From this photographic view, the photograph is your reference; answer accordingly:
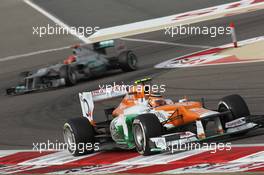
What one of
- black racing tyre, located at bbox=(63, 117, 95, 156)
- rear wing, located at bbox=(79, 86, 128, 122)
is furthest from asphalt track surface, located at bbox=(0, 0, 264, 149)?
black racing tyre, located at bbox=(63, 117, 95, 156)

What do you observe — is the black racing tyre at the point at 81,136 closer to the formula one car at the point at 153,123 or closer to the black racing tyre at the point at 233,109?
the formula one car at the point at 153,123

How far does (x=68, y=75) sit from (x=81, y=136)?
10.1 meters

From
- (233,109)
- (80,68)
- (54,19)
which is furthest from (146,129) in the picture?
(54,19)

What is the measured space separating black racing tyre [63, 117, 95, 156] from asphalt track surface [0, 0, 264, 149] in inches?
83.6

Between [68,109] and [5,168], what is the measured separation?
5797 mm

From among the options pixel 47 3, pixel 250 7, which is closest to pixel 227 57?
pixel 250 7

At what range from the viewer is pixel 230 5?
33.2 meters

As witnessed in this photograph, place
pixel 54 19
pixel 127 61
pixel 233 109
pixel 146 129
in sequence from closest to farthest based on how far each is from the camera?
pixel 146 129 → pixel 233 109 → pixel 127 61 → pixel 54 19

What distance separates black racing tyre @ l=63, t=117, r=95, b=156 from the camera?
13875mm

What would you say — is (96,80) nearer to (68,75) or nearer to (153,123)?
(68,75)

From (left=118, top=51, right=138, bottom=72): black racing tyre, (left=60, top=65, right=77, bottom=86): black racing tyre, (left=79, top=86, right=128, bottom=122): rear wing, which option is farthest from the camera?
(left=118, top=51, right=138, bottom=72): black racing tyre

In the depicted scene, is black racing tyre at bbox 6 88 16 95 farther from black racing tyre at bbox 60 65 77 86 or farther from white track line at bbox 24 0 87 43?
white track line at bbox 24 0 87 43

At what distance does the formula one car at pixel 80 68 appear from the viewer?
945 inches

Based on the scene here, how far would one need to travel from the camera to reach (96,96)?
1457cm
